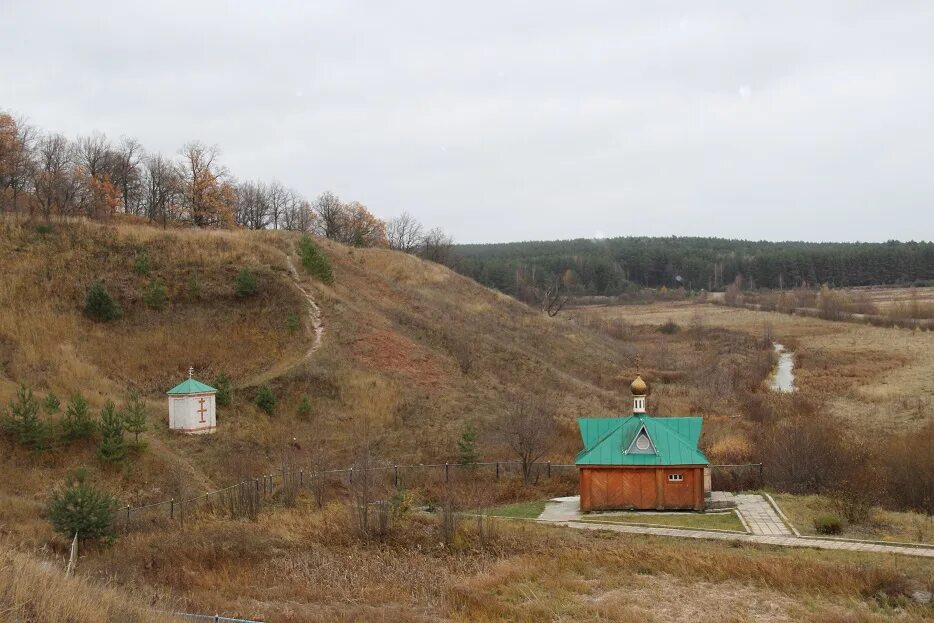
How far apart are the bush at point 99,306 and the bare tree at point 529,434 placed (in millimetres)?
17660

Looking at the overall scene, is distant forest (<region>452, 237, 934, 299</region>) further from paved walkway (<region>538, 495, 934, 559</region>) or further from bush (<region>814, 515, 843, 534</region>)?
bush (<region>814, 515, 843, 534</region>)

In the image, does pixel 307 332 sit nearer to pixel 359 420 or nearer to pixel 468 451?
pixel 359 420

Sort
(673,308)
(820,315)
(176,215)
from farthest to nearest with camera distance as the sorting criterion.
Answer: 1. (673,308)
2. (820,315)
3. (176,215)

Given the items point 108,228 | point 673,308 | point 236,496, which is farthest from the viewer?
point 673,308

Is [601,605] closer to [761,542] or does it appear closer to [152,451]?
[761,542]

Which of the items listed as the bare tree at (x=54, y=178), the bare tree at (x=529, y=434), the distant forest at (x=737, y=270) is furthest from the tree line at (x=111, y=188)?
the distant forest at (x=737, y=270)

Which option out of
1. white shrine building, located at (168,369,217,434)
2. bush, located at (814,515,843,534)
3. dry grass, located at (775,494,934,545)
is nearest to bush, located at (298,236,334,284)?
white shrine building, located at (168,369,217,434)

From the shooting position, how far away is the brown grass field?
13.4 meters

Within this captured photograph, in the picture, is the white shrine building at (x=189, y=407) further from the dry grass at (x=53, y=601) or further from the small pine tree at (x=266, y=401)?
the dry grass at (x=53, y=601)

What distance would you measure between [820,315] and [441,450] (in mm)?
68350

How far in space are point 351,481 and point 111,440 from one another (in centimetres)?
708

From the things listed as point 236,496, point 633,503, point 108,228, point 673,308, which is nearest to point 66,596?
point 236,496

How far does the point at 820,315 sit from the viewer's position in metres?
87.6

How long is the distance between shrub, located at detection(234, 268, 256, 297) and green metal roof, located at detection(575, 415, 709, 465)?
2122 cm
